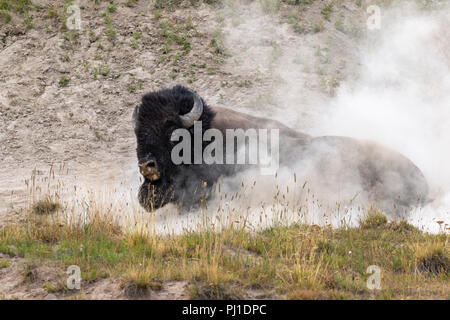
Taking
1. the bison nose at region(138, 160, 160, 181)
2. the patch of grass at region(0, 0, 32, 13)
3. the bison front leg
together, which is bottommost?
the bison front leg

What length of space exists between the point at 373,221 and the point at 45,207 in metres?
5.77

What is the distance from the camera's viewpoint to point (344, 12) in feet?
63.6

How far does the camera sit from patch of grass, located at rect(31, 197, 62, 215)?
29.2 feet

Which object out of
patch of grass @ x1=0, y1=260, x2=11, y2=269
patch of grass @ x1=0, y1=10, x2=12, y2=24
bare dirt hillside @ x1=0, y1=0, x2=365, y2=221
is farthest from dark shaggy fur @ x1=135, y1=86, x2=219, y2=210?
patch of grass @ x1=0, y1=10, x2=12, y2=24

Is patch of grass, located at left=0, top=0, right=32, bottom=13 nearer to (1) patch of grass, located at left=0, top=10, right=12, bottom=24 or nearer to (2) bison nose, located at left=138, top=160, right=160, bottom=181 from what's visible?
(1) patch of grass, located at left=0, top=10, right=12, bottom=24

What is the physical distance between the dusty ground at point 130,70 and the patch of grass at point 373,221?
5.28 m

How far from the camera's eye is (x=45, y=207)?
9000mm

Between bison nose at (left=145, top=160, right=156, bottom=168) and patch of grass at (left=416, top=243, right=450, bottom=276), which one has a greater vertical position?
bison nose at (left=145, top=160, right=156, bottom=168)

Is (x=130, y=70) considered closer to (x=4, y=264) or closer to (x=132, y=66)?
(x=132, y=66)

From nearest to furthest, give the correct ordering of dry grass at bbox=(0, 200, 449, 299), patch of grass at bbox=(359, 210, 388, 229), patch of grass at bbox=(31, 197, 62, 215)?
1. dry grass at bbox=(0, 200, 449, 299)
2. patch of grass at bbox=(359, 210, 388, 229)
3. patch of grass at bbox=(31, 197, 62, 215)

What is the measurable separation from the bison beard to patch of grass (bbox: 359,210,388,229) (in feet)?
2.48

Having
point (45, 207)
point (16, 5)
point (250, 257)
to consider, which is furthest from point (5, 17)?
point (250, 257)

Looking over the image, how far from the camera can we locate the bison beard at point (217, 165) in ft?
30.1

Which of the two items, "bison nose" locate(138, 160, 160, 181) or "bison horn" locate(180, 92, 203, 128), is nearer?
"bison nose" locate(138, 160, 160, 181)
